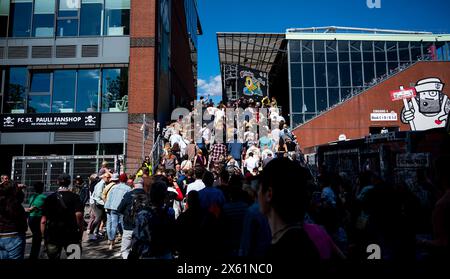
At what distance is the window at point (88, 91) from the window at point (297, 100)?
54.1 feet

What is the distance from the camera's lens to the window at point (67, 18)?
→ 19.2 meters

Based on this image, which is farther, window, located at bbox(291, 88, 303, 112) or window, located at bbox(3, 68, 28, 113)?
window, located at bbox(291, 88, 303, 112)

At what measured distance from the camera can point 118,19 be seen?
1908cm

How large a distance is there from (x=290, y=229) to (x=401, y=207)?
369 cm

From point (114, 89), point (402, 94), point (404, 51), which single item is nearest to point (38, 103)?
point (114, 89)

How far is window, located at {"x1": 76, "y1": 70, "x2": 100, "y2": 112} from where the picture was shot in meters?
18.7

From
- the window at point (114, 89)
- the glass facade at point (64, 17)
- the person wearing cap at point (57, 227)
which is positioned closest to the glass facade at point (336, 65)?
the window at point (114, 89)

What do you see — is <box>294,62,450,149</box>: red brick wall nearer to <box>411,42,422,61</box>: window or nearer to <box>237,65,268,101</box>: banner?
<box>411,42,422,61</box>: window

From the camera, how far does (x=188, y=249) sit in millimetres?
3502

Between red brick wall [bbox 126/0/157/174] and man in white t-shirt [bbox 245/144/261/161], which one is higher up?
red brick wall [bbox 126/0/157/174]

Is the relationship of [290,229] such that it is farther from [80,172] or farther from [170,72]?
→ [170,72]

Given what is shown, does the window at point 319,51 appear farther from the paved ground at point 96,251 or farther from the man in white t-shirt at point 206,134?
the paved ground at point 96,251

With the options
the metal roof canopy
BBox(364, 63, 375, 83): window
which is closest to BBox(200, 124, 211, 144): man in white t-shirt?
the metal roof canopy
